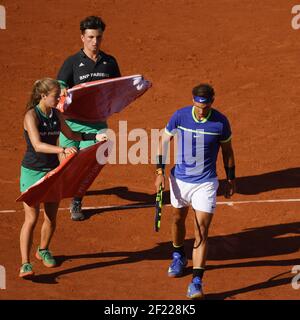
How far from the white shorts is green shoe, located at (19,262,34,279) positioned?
201 centimetres

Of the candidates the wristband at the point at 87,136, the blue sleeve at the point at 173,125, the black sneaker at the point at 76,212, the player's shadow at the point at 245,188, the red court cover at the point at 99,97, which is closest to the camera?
the blue sleeve at the point at 173,125

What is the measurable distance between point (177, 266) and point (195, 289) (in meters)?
0.81

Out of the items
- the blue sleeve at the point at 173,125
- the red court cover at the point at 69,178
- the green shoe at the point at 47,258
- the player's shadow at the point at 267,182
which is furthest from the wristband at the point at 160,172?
the player's shadow at the point at 267,182

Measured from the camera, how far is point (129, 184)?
1426 cm

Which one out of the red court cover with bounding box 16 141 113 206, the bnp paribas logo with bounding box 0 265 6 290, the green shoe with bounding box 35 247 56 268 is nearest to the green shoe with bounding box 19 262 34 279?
the bnp paribas logo with bounding box 0 265 6 290

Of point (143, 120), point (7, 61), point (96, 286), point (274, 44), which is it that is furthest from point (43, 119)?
point (274, 44)

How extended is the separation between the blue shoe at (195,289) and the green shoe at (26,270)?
6.63 feet

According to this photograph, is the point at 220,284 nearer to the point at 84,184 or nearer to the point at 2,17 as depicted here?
the point at 84,184

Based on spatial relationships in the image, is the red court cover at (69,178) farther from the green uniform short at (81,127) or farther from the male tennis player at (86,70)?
the male tennis player at (86,70)

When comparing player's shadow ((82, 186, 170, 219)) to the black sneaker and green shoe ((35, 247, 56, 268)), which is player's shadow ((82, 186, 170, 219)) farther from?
green shoe ((35, 247, 56, 268))

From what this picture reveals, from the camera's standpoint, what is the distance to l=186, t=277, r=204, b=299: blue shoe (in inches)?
414

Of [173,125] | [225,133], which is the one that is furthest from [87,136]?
[225,133]

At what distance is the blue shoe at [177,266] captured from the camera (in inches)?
444

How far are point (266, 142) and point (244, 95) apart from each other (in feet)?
6.90
